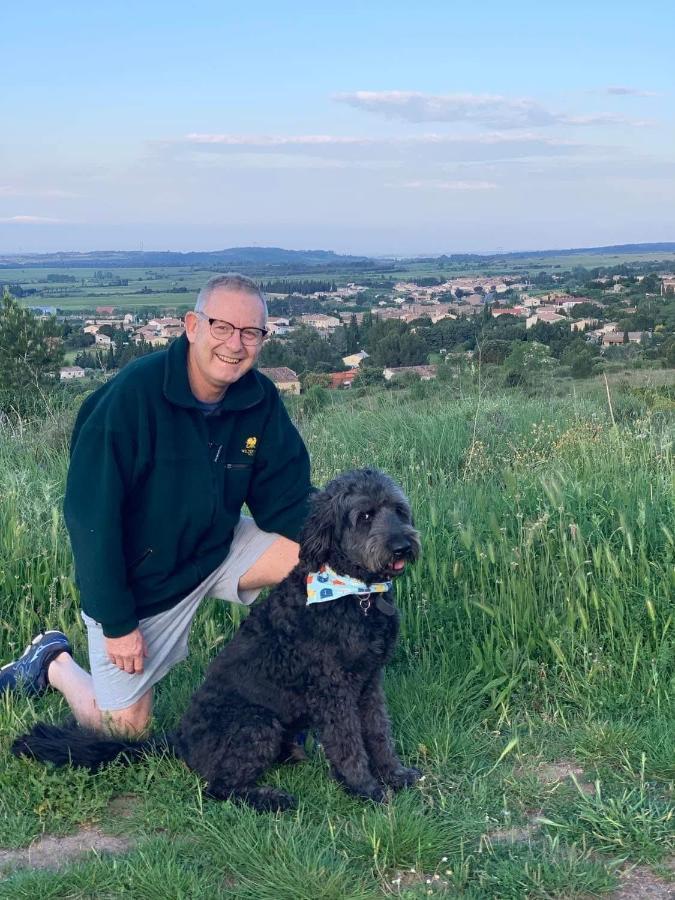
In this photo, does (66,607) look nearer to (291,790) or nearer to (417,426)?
(291,790)

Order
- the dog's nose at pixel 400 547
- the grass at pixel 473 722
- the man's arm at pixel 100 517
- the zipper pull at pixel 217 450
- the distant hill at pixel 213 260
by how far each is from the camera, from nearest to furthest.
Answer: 1. the grass at pixel 473 722
2. the dog's nose at pixel 400 547
3. the man's arm at pixel 100 517
4. the zipper pull at pixel 217 450
5. the distant hill at pixel 213 260

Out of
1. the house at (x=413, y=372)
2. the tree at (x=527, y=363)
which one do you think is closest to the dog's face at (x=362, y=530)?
the tree at (x=527, y=363)

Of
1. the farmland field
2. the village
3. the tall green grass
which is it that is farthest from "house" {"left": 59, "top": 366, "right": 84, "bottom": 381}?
the tall green grass

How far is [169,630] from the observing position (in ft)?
13.7

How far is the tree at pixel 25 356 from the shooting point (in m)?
10.5

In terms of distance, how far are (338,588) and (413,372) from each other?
10.6 meters

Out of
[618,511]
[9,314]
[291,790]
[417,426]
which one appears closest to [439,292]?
[9,314]

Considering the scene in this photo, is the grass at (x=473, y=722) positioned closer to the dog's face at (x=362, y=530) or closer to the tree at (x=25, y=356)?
the dog's face at (x=362, y=530)

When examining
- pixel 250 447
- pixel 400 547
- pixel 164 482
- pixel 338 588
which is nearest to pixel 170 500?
pixel 164 482

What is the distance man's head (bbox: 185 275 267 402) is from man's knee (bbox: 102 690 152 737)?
155 centimetres

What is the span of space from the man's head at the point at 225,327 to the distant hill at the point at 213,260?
18.2 m

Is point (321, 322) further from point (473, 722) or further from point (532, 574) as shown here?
point (473, 722)

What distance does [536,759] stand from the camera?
11.8 ft

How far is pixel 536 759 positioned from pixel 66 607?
9.12 feet
